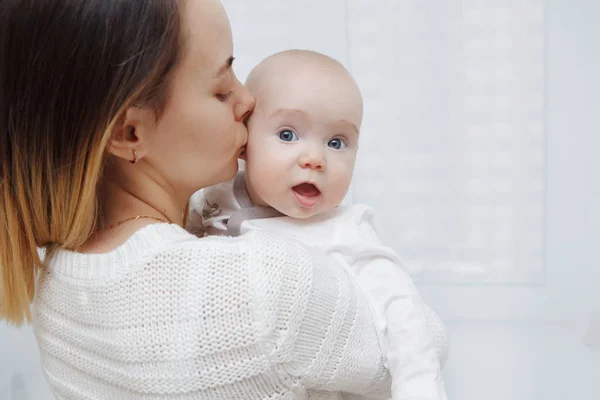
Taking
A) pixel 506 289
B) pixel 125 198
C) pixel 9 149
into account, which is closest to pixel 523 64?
pixel 506 289

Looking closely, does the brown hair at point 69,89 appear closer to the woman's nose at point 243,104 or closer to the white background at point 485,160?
the woman's nose at point 243,104

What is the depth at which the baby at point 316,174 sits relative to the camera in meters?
1.26

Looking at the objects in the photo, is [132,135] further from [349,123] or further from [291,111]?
[349,123]

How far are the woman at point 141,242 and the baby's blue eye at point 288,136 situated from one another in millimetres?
114

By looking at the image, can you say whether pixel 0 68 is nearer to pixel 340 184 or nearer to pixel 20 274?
pixel 20 274

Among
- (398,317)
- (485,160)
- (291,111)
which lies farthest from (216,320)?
(485,160)

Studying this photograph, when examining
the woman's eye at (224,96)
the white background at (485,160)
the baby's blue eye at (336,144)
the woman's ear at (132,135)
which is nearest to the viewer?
the woman's ear at (132,135)

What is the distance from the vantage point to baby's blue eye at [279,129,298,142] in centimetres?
131

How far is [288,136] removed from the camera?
131cm

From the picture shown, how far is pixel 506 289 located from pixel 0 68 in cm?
168

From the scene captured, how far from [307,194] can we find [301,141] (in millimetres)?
98

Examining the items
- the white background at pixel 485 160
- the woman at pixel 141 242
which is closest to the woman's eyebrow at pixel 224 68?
the woman at pixel 141 242

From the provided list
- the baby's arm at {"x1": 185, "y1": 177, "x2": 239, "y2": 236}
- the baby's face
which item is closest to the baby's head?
the baby's face

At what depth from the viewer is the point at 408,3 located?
2.20m
